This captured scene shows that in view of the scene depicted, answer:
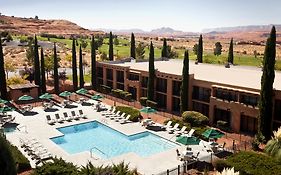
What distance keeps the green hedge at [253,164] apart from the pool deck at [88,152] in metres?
3.17

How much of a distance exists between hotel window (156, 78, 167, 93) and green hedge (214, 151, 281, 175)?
790 inches

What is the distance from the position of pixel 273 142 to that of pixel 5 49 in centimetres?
9101

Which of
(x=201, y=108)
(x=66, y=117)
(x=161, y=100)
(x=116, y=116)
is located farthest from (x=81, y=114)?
(x=201, y=108)

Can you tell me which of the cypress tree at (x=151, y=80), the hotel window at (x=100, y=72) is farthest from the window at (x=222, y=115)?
the hotel window at (x=100, y=72)

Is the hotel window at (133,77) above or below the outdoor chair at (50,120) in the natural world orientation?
above

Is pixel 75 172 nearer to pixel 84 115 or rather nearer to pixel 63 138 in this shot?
pixel 63 138

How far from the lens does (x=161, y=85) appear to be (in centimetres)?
4381

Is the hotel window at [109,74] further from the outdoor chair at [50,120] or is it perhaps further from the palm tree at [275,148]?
the palm tree at [275,148]

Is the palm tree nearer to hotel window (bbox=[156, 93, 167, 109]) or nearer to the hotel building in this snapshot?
the hotel building

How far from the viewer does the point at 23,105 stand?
4400cm

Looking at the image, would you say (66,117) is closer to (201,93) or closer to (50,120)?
(50,120)

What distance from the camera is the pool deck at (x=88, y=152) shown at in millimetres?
25195

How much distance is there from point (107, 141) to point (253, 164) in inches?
581

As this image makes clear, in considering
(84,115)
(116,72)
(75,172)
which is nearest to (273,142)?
(75,172)
